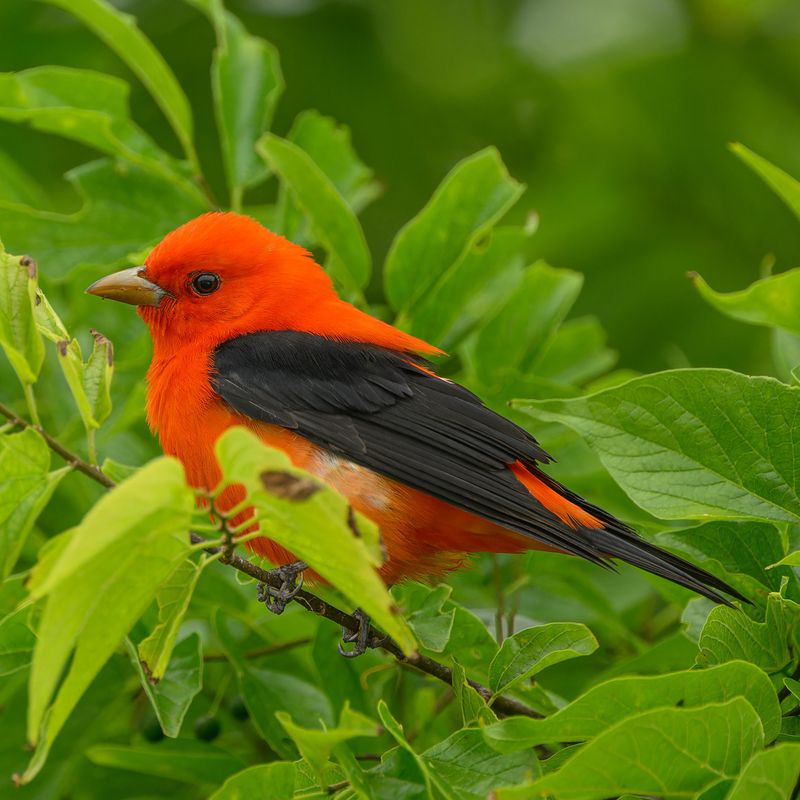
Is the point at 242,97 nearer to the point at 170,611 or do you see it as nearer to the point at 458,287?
the point at 458,287

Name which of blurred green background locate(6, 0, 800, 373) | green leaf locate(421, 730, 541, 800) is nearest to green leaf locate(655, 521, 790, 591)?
green leaf locate(421, 730, 541, 800)

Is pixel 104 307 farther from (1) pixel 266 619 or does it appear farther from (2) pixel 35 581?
(2) pixel 35 581

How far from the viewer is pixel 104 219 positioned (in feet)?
12.7

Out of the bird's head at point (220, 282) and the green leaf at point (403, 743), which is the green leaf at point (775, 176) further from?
the bird's head at point (220, 282)

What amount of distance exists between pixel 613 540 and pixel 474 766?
1.02 meters

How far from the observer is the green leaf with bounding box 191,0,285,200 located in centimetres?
388

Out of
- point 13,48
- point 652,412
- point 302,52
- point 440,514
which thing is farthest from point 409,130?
point 652,412

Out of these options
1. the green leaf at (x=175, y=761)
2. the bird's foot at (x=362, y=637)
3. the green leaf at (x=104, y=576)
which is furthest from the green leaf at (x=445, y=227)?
the green leaf at (x=104, y=576)

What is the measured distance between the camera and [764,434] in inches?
101

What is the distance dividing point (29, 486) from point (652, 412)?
129cm

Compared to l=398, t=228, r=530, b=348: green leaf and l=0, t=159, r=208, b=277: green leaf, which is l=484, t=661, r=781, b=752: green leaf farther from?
l=0, t=159, r=208, b=277: green leaf

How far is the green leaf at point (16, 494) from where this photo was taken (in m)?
2.02

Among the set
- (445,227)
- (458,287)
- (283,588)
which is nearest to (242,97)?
(445,227)

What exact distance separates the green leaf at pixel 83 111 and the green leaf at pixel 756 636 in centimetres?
225
